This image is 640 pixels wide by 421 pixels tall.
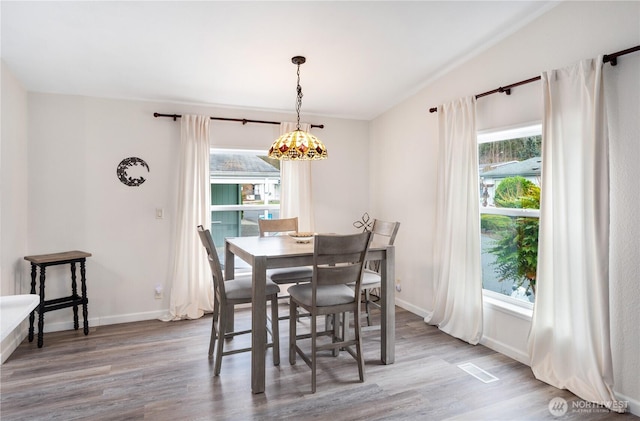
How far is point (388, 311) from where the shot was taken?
9.15ft

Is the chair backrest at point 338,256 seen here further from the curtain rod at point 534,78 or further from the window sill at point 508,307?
the curtain rod at point 534,78

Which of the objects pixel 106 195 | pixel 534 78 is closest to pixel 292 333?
pixel 106 195

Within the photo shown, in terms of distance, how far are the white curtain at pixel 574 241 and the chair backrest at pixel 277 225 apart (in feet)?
7.73

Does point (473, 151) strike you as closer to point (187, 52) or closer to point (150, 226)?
point (187, 52)

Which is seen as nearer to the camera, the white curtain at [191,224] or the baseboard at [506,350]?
the baseboard at [506,350]

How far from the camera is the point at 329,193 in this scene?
4.71 metres

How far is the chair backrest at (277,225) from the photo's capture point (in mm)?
3867

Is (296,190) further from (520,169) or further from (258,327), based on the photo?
(520,169)

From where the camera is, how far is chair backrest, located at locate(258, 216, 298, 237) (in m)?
3.87

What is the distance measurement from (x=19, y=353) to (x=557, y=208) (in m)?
4.31

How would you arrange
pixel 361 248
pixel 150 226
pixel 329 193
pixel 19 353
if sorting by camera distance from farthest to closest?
pixel 329 193, pixel 150 226, pixel 19 353, pixel 361 248

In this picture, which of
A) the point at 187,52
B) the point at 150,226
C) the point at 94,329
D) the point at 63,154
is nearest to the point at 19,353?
the point at 94,329

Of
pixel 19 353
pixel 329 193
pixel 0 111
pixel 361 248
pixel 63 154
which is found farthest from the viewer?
pixel 329 193

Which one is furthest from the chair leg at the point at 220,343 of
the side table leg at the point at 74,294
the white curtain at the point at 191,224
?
the side table leg at the point at 74,294
